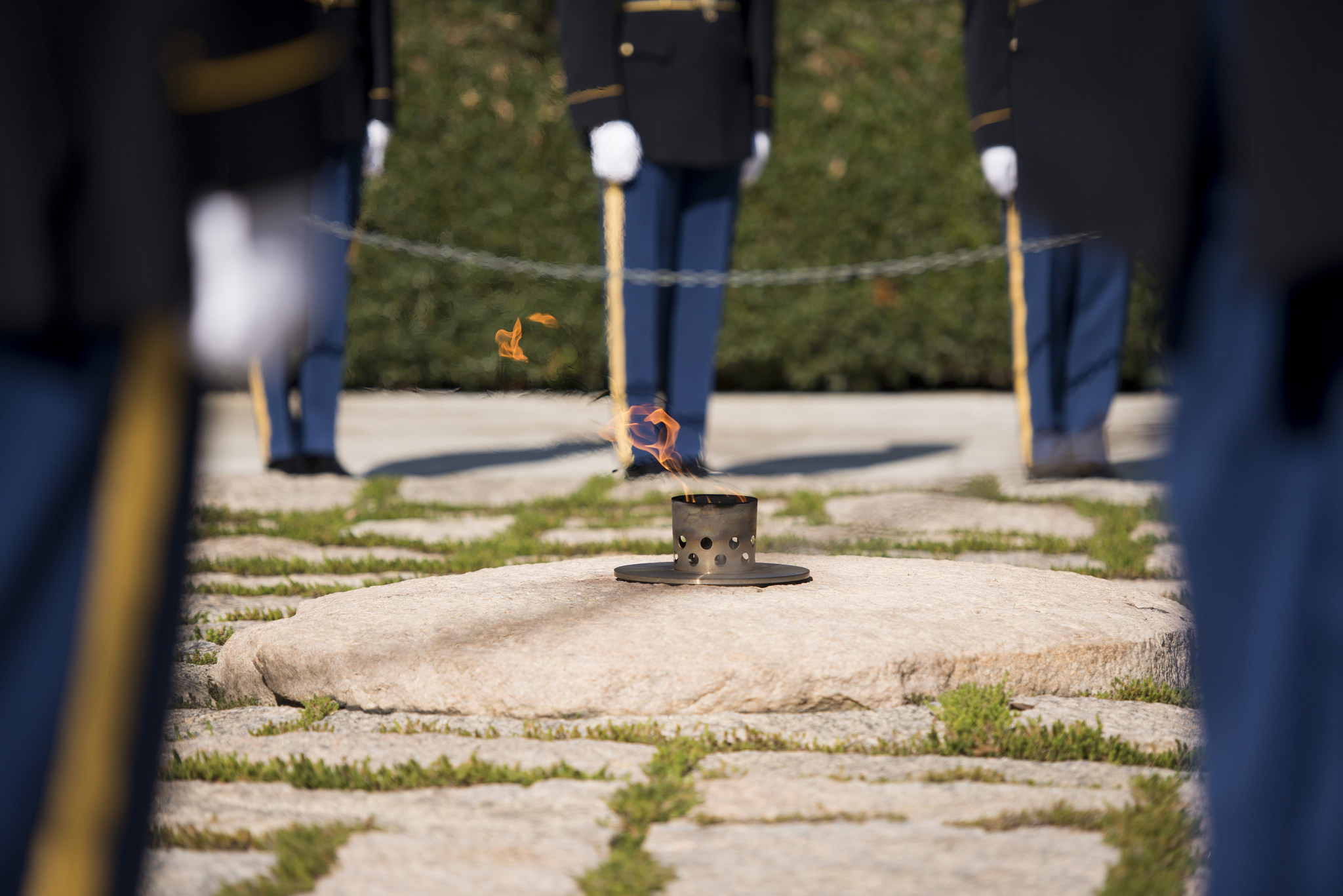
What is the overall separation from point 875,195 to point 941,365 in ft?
3.66

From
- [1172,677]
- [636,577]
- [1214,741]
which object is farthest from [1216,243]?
[636,577]

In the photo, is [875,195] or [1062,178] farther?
[875,195]

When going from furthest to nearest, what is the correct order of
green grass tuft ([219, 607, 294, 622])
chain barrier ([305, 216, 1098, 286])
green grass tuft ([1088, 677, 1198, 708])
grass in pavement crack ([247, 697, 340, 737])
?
chain barrier ([305, 216, 1098, 286]), green grass tuft ([219, 607, 294, 622]), green grass tuft ([1088, 677, 1198, 708]), grass in pavement crack ([247, 697, 340, 737])

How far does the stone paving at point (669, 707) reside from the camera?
1.41m

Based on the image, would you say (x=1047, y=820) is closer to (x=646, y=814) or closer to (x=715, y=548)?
(x=646, y=814)

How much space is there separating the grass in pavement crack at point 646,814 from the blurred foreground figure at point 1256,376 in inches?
21.5

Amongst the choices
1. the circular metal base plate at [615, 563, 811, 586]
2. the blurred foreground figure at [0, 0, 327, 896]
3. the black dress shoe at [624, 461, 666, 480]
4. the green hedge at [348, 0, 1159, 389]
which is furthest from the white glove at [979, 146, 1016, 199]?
the blurred foreground figure at [0, 0, 327, 896]

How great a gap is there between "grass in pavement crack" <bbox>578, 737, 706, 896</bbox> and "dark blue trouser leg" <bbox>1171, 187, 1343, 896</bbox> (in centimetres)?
55

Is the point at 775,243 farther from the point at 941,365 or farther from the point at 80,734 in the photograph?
the point at 80,734

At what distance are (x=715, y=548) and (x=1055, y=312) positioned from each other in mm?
2611

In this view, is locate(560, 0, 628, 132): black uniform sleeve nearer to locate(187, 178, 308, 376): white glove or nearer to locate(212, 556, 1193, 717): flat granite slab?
locate(212, 556, 1193, 717): flat granite slab

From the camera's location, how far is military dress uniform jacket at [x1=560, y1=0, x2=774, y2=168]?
4.50 meters

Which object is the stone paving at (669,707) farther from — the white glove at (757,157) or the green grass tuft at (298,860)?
the white glove at (757,157)

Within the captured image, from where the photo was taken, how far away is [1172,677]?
2.22 meters
